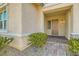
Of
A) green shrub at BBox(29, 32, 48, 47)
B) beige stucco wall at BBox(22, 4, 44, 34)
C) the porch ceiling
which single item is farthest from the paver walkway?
the porch ceiling

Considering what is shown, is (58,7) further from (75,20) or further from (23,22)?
(23,22)

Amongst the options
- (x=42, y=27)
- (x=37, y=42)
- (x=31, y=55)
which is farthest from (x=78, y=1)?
(x=31, y=55)

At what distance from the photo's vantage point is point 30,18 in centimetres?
315

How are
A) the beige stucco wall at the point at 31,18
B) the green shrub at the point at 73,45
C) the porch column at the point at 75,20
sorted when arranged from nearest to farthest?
the green shrub at the point at 73,45 → the porch column at the point at 75,20 → the beige stucco wall at the point at 31,18

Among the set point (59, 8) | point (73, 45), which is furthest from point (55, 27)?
point (73, 45)

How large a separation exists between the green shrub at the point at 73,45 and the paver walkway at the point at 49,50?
0.36 ft

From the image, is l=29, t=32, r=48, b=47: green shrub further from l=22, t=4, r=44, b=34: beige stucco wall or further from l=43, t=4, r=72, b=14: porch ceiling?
l=43, t=4, r=72, b=14: porch ceiling

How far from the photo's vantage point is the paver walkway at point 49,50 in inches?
112

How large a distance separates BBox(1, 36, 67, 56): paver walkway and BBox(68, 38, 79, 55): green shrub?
0.11 m

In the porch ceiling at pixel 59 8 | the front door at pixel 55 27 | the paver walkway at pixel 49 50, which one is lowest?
the paver walkway at pixel 49 50

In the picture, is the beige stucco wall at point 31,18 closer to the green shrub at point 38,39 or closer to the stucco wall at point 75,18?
the green shrub at point 38,39

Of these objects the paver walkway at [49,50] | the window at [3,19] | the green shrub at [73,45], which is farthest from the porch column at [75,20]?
the window at [3,19]

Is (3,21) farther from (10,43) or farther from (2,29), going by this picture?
(10,43)

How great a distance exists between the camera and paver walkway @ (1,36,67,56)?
2.86m
